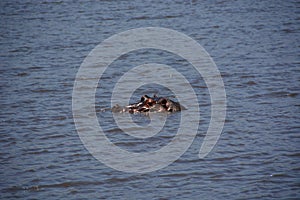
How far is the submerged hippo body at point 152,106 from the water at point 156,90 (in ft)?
1.11

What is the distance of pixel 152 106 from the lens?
10.6m

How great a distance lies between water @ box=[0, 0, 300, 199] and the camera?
7605 millimetres

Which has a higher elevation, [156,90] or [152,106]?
[156,90]

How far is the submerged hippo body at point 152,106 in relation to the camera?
34.6ft

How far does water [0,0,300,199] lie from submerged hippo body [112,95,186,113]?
13.3 inches

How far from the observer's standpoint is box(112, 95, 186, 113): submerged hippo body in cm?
1054

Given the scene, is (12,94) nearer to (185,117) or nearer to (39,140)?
(39,140)

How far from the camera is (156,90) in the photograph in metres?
11.7

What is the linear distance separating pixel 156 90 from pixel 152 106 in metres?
1.16

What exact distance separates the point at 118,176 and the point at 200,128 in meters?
2.12

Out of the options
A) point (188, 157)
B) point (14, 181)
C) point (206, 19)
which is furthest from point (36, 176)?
point (206, 19)

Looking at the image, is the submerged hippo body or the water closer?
the water

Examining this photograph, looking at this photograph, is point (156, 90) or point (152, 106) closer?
point (152, 106)

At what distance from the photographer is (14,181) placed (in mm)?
7805
